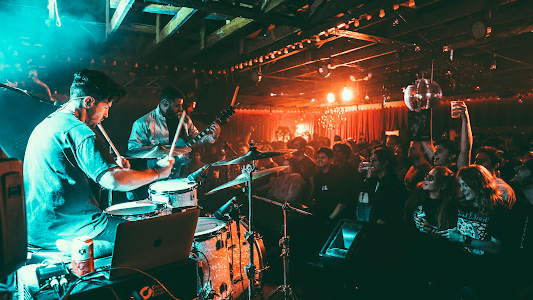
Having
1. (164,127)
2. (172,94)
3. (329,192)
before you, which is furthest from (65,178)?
(329,192)

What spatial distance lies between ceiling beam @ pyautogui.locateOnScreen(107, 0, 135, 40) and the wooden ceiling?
0.05ft

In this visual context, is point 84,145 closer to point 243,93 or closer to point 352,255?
point 352,255

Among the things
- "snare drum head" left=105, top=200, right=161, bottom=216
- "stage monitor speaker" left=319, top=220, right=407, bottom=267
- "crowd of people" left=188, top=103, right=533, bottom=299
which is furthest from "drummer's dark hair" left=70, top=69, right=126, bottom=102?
"crowd of people" left=188, top=103, right=533, bottom=299

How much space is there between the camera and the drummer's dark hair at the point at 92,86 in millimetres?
1944

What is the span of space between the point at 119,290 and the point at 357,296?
7.32ft

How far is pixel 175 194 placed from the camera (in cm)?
242

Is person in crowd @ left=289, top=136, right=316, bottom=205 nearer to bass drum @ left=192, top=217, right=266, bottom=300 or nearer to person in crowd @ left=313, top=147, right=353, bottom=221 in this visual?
person in crowd @ left=313, top=147, right=353, bottom=221

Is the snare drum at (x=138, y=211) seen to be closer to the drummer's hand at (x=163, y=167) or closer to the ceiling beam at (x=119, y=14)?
the drummer's hand at (x=163, y=167)

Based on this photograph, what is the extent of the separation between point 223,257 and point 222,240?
0.44 ft

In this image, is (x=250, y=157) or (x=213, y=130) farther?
(x=213, y=130)

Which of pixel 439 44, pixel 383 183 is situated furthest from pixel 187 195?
pixel 439 44

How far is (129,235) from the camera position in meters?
1.44

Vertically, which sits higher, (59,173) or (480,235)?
(59,173)

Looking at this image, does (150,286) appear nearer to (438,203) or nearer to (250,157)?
(250,157)
